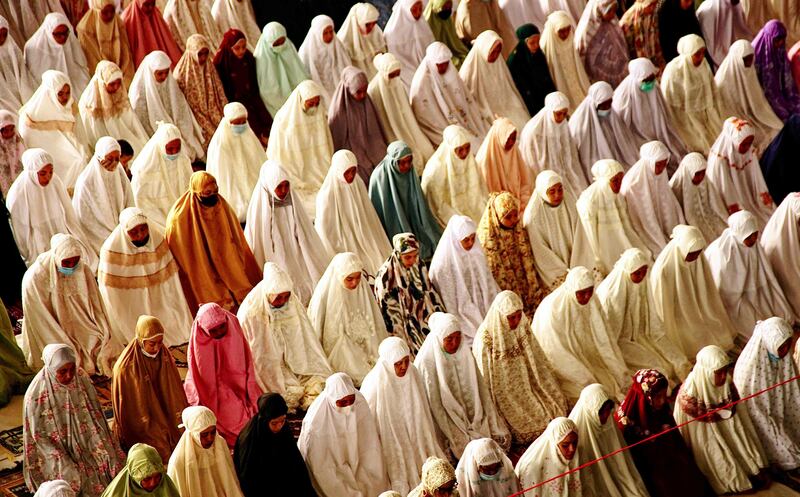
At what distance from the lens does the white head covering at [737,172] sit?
13.9 meters

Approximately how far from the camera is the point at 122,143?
13320 mm

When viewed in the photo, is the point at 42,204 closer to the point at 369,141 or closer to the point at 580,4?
the point at 369,141

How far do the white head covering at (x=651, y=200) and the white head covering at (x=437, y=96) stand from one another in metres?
1.68

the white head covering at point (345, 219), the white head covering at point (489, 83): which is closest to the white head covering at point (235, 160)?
the white head covering at point (345, 219)

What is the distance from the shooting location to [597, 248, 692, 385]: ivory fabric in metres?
11.8

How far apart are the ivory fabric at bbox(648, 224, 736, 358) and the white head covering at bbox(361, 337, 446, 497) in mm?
2496

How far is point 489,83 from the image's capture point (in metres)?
15.0

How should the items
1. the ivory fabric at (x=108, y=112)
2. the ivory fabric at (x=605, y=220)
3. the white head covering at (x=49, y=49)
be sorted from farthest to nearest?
the white head covering at (x=49, y=49), the ivory fabric at (x=108, y=112), the ivory fabric at (x=605, y=220)

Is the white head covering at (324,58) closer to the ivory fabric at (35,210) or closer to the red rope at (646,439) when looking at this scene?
the ivory fabric at (35,210)

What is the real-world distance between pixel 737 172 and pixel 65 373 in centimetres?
657

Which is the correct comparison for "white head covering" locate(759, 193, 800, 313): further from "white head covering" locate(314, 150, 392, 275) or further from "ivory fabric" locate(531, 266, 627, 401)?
"white head covering" locate(314, 150, 392, 275)

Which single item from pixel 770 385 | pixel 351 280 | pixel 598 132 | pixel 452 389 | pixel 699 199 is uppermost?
pixel 598 132

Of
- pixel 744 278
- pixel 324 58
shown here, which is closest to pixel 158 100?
pixel 324 58

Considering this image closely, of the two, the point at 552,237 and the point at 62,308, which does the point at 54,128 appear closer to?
the point at 62,308
